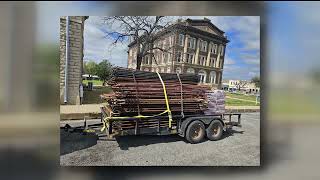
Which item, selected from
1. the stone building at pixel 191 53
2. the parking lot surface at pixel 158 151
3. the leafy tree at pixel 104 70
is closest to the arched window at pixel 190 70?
the stone building at pixel 191 53

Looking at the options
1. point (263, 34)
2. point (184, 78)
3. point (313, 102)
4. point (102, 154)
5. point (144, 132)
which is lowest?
point (102, 154)

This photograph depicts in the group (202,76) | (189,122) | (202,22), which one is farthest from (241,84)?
(202,22)

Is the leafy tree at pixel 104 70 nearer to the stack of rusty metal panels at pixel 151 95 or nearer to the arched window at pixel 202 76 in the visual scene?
the stack of rusty metal panels at pixel 151 95

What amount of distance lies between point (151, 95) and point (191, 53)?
2.43ft

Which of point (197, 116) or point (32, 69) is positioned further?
point (197, 116)

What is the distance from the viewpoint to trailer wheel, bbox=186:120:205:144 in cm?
395

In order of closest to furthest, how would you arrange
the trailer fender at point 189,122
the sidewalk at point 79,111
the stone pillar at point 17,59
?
1. the stone pillar at point 17,59
2. the sidewalk at point 79,111
3. the trailer fender at point 189,122

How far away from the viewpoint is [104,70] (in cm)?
389

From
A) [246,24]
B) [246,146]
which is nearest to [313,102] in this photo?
[246,146]

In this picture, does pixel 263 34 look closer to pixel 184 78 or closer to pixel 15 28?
pixel 184 78

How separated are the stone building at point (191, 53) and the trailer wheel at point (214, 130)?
482mm

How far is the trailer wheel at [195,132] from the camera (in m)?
3.95

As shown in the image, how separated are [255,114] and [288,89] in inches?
19.3

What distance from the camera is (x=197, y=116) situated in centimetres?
400
